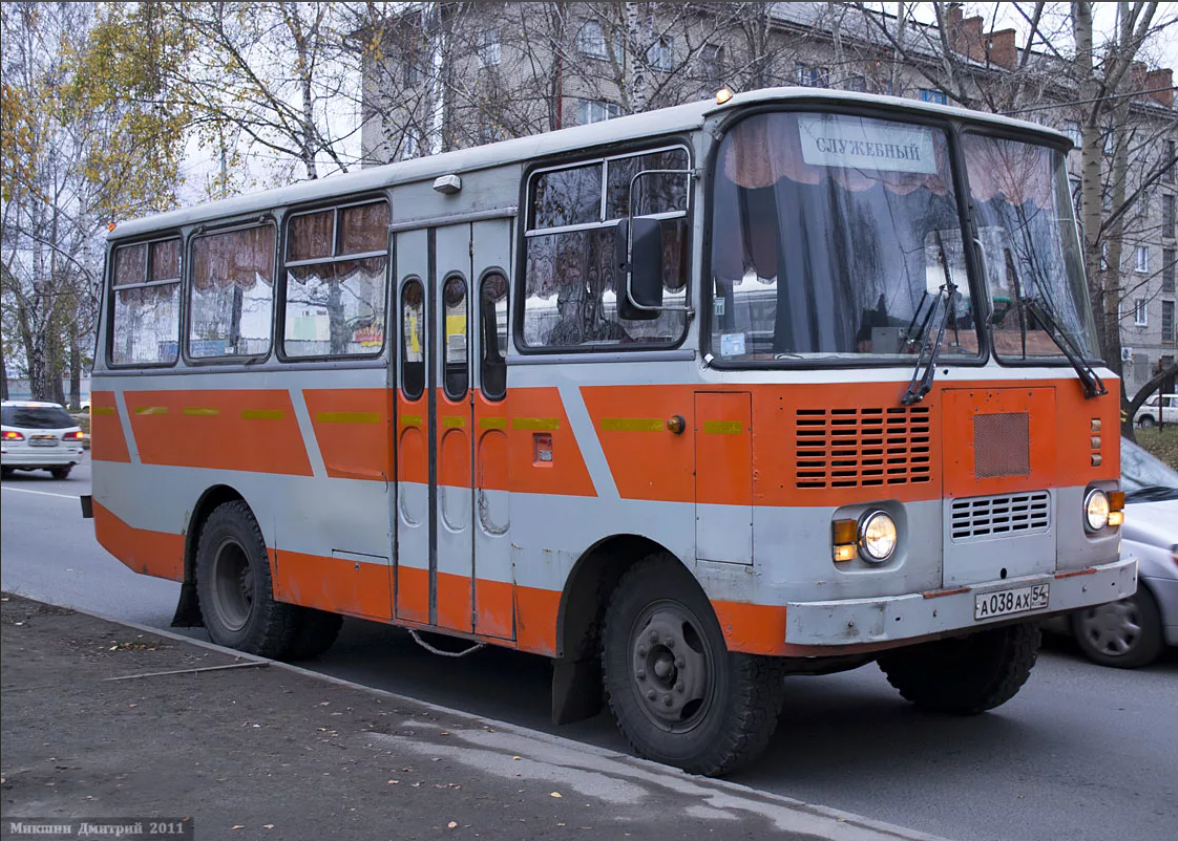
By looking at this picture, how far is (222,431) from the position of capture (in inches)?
390

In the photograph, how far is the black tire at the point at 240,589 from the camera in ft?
31.1

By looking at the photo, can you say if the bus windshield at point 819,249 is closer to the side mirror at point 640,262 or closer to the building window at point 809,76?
the side mirror at point 640,262

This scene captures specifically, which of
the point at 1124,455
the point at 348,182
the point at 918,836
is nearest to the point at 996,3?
the point at 1124,455

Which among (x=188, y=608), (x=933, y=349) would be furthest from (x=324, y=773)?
(x=188, y=608)

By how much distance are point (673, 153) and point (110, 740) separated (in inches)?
152

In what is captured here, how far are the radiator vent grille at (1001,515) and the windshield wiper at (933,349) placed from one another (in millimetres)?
583

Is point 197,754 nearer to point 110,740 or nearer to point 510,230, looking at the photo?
point 110,740

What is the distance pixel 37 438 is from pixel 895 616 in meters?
26.6

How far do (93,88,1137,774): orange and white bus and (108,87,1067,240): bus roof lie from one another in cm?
2

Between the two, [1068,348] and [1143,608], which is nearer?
[1068,348]

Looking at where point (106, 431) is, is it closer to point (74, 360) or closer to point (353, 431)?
point (353, 431)

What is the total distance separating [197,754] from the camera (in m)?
6.30

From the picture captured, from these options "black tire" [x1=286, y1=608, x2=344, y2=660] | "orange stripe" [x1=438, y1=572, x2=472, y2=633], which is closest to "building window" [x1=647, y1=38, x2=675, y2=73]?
"black tire" [x1=286, y1=608, x2=344, y2=660]

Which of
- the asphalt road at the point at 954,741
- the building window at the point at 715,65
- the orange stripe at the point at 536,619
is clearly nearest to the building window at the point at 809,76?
the building window at the point at 715,65
